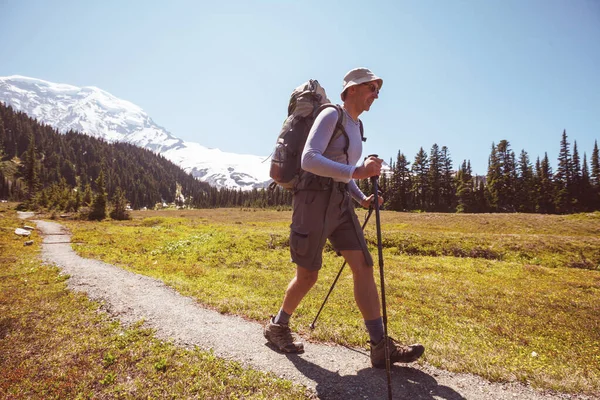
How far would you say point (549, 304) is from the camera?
8.38 metres

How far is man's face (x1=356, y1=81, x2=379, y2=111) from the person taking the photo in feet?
12.8

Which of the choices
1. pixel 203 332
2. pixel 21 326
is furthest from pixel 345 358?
pixel 21 326

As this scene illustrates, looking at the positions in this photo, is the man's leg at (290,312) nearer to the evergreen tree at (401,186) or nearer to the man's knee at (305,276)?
the man's knee at (305,276)

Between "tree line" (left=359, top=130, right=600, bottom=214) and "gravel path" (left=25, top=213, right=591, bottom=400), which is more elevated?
"tree line" (left=359, top=130, right=600, bottom=214)

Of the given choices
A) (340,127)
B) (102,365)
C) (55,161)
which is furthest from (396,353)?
(55,161)

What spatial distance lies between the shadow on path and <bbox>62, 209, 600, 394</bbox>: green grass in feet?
2.06

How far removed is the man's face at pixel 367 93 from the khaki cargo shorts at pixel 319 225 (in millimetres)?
1205

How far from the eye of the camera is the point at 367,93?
12.9ft

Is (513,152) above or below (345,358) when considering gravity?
above

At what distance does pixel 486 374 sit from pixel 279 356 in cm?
282

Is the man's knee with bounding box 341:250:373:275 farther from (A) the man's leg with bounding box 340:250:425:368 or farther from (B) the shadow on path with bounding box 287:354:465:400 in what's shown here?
(B) the shadow on path with bounding box 287:354:465:400

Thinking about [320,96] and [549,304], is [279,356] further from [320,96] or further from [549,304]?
[549,304]

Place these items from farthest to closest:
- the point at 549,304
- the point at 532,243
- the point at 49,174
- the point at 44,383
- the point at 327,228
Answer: the point at 49,174
the point at 532,243
the point at 549,304
the point at 327,228
the point at 44,383

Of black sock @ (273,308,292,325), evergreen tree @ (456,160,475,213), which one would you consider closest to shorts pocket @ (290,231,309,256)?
black sock @ (273,308,292,325)
